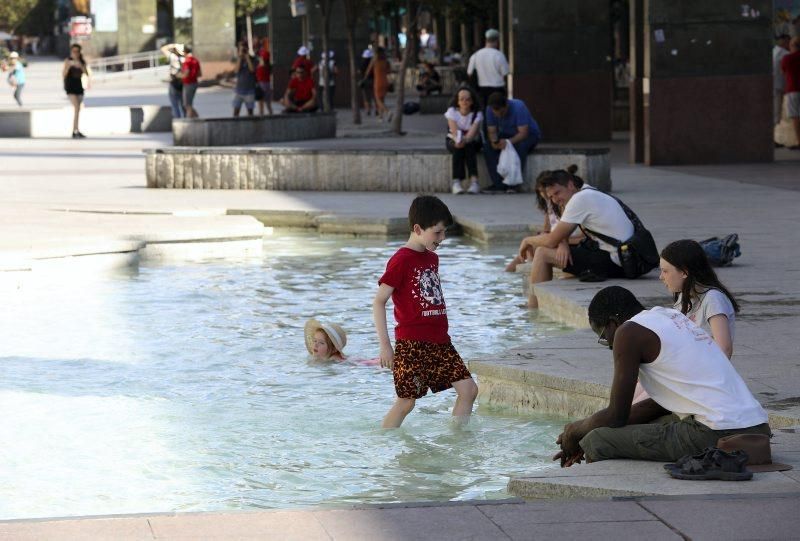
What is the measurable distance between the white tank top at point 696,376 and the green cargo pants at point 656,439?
3cm

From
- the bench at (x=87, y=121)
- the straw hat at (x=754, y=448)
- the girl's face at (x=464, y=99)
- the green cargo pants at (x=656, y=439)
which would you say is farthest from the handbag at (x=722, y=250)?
the bench at (x=87, y=121)

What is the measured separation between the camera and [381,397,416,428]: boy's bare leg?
729 centimetres

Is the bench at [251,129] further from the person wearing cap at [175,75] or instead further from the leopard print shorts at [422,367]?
the leopard print shorts at [422,367]

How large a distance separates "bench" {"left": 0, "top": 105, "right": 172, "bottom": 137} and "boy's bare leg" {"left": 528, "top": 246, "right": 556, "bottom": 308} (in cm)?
2177

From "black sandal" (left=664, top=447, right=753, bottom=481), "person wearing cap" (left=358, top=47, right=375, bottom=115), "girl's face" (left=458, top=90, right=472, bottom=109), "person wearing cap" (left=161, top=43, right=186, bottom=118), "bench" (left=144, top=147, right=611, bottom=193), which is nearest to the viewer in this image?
"black sandal" (left=664, top=447, right=753, bottom=481)

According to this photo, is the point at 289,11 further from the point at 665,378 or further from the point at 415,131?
the point at 665,378

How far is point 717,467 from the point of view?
17.7ft

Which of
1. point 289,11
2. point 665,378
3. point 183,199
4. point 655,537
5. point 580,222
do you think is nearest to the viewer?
point 655,537

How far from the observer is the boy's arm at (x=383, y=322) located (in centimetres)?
680

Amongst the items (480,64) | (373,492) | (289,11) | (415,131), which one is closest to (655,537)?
(373,492)

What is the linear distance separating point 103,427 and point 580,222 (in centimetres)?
393

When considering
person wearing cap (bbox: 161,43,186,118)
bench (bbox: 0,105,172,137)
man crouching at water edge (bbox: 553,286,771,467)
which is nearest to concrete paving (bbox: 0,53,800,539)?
man crouching at water edge (bbox: 553,286,771,467)

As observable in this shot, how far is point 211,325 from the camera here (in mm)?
10688

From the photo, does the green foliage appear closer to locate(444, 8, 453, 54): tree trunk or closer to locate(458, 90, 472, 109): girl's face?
locate(444, 8, 453, 54): tree trunk
